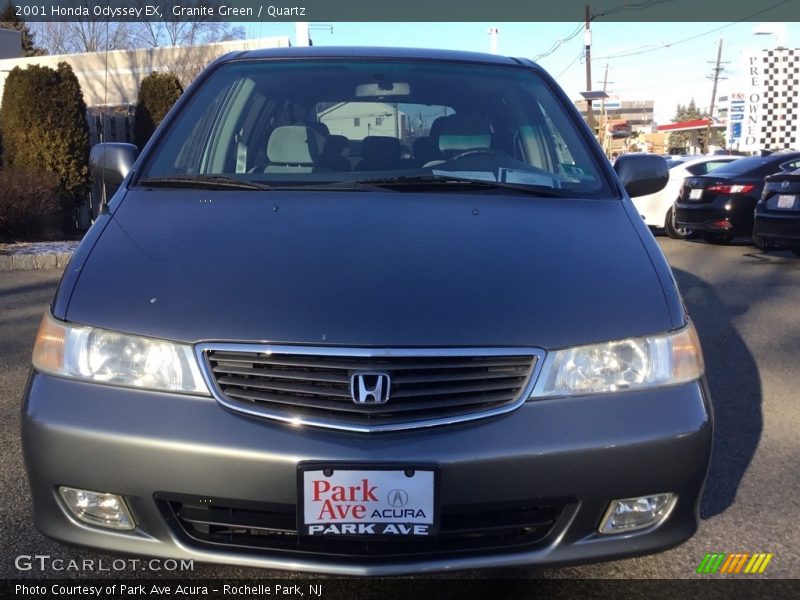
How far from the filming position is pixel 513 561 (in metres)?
2.16

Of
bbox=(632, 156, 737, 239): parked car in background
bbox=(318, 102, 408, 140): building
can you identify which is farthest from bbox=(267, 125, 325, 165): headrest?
bbox=(632, 156, 737, 239): parked car in background

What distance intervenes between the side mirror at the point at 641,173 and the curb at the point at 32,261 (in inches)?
267

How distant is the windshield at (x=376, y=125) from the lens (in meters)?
3.29

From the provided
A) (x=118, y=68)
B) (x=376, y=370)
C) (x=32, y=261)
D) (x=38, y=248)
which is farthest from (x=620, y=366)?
(x=118, y=68)

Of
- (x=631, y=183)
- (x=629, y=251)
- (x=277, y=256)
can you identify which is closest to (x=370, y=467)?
(x=277, y=256)

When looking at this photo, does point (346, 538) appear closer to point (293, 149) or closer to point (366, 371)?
point (366, 371)

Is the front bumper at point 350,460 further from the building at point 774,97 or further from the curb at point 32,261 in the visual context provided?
the building at point 774,97

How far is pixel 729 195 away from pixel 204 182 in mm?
10258

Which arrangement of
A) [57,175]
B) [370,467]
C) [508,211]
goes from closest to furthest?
[370,467] < [508,211] < [57,175]

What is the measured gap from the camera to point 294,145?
3.38 m

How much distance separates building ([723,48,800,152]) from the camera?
26.0 m

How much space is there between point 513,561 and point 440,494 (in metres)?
0.28

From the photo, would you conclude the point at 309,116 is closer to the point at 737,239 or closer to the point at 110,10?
the point at 737,239

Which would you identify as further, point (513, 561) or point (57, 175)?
point (57, 175)
